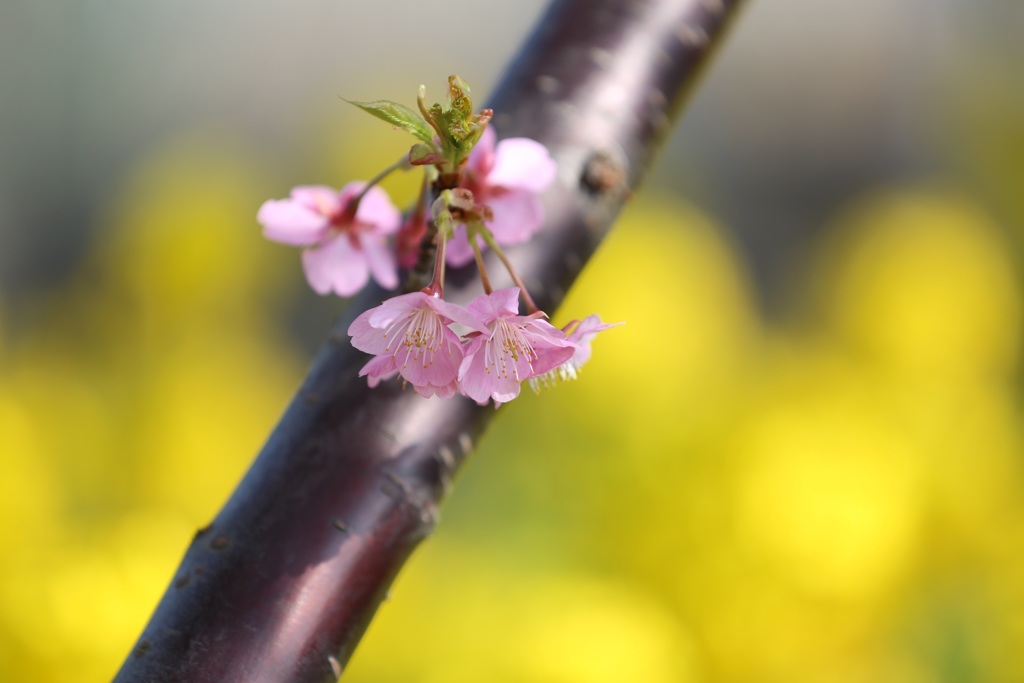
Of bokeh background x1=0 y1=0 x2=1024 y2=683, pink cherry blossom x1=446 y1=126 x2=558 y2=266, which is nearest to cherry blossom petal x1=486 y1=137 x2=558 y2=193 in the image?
pink cherry blossom x1=446 y1=126 x2=558 y2=266

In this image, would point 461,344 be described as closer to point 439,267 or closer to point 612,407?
point 439,267

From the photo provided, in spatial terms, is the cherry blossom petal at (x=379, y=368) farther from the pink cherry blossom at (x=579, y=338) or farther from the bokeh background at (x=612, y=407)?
the bokeh background at (x=612, y=407)

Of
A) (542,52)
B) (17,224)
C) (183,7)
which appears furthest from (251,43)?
A: (542,52)

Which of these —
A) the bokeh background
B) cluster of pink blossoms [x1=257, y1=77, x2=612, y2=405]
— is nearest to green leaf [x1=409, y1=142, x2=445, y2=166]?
cluster of pink blossoms [x1=257, y1=77, x2=612, y2=405]

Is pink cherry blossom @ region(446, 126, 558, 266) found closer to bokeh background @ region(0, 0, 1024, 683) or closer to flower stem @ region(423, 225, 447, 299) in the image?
flower stem @ region(423, 225, 447, 299)

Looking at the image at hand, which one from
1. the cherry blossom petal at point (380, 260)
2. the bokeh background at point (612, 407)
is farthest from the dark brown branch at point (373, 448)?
the bokeh background at point (612, 407)

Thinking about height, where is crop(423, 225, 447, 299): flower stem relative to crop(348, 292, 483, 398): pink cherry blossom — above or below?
above

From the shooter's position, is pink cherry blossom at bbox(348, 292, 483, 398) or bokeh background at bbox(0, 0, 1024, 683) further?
bokeh background at bbox(0, 0, 1024, 683)
